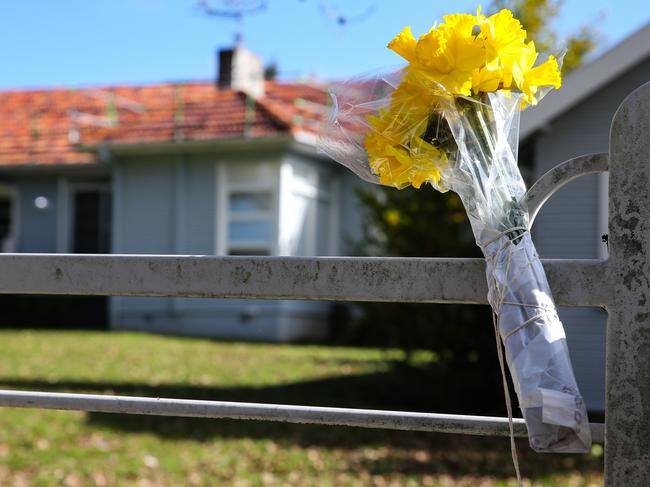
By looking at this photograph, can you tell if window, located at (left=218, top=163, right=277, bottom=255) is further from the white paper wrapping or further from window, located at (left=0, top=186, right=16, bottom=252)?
the white paper wrapping

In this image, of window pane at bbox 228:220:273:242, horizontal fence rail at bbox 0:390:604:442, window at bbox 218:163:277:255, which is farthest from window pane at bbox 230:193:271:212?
horizontal fence rail at bbox 0:390:604:442

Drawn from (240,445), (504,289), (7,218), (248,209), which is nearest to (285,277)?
(504,289)

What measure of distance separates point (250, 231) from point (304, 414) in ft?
47.9

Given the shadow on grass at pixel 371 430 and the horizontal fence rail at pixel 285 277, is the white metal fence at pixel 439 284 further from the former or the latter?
the shadow on grass at pixel 371 430

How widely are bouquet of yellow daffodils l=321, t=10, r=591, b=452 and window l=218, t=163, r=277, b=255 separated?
14176mm

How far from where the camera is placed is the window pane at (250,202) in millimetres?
16219

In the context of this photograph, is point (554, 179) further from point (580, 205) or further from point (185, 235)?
point (185, 235)

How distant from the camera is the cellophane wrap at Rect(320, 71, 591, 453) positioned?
58.9 inches

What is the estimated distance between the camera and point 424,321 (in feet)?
26.6

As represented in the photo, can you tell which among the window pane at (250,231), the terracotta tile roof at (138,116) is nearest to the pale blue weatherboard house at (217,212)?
the window pane at (250,231)

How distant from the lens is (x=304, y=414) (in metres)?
1.72

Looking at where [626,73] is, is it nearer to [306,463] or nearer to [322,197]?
[306,463]

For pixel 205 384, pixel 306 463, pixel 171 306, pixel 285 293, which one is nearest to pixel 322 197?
pixel 171 306

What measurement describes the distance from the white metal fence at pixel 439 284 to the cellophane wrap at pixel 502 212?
6 centimetres
